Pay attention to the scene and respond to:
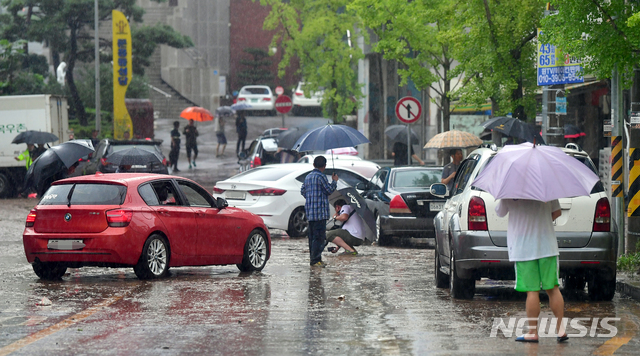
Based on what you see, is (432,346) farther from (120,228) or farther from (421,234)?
(421,234)

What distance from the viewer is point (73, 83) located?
45625 mm

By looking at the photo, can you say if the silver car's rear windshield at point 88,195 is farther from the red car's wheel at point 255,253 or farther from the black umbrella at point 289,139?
the black umbrella at point 289,139

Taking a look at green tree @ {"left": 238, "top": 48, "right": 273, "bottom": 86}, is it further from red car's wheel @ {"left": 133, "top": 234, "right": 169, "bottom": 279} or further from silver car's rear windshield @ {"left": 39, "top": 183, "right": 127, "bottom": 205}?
red car's wheel @ {"left": 133, "top": 234, "right": 169, "bottom": 279}

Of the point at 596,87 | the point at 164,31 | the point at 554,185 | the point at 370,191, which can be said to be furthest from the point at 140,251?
the point at 164,31

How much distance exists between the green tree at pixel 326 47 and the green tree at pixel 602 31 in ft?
91.3

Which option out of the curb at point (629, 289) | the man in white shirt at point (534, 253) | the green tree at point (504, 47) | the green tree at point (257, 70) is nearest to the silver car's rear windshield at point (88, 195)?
the man in white shirt at point (534, 253)

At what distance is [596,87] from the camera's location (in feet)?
82.9

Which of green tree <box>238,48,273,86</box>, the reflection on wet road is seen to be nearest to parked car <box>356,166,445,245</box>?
the reflection on wet road

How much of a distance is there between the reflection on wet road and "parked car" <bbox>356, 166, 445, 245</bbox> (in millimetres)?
3527

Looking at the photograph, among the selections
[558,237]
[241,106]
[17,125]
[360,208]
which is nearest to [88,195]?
[360,208]

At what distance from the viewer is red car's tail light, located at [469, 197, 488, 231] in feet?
33.0

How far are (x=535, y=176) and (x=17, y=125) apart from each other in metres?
25.1

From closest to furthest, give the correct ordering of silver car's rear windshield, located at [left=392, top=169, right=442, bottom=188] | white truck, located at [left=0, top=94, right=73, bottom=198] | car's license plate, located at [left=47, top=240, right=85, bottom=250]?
car's license plate, located at [left=47, top=240, right=85, bottom=250] < silver car's rear windshield, located at [left=392, top=169, right=442, bottom=188] < white truck, located at [left=0, top=94, right=73, bottom=198]

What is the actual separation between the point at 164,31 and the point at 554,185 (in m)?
38.1
